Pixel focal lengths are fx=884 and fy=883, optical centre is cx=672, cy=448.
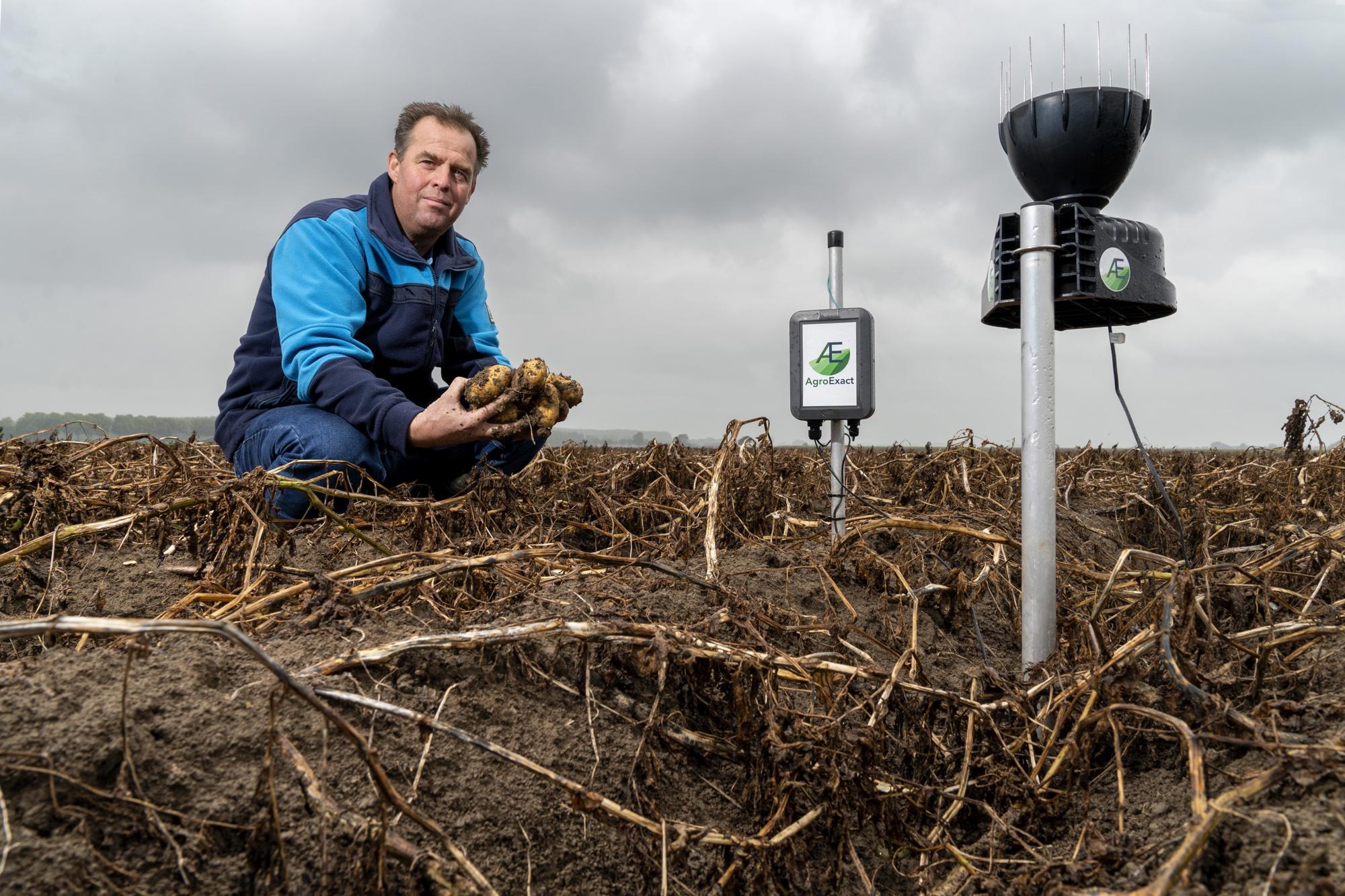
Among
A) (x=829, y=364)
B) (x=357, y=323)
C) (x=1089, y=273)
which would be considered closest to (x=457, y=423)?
(x=357, y=323)

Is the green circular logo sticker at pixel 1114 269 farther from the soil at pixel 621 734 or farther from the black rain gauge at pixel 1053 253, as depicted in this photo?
the soil at pixel 621 734

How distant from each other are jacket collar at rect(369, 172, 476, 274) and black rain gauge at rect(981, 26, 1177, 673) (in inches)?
90.9

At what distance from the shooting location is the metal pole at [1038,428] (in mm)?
1928

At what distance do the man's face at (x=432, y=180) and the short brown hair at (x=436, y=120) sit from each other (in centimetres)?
4

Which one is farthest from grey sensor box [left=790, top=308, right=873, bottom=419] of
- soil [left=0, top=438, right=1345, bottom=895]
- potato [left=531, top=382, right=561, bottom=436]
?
potato [left=531, top=382, right=561, bottom=436]

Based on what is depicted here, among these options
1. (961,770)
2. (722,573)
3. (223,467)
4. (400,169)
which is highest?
(400,169)

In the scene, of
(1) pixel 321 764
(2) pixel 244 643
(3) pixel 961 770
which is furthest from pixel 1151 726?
(2) pixel 244 643

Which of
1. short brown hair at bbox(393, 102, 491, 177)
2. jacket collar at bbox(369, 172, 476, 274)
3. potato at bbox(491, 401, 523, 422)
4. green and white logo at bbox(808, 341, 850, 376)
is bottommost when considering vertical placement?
potato at bbox(491, 401, 523, 422)

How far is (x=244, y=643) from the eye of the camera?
3.19 ft

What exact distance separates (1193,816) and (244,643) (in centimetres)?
114

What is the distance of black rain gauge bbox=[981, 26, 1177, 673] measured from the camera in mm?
1938

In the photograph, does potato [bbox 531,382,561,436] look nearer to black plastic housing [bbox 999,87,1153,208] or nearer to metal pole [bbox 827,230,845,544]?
metal pole [bbox 827,230,845,544]

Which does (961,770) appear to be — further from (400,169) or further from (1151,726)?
(400,169)

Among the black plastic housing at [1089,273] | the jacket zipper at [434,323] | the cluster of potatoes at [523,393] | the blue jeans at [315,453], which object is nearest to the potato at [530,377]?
the cluster of potatoes at [523,393]
